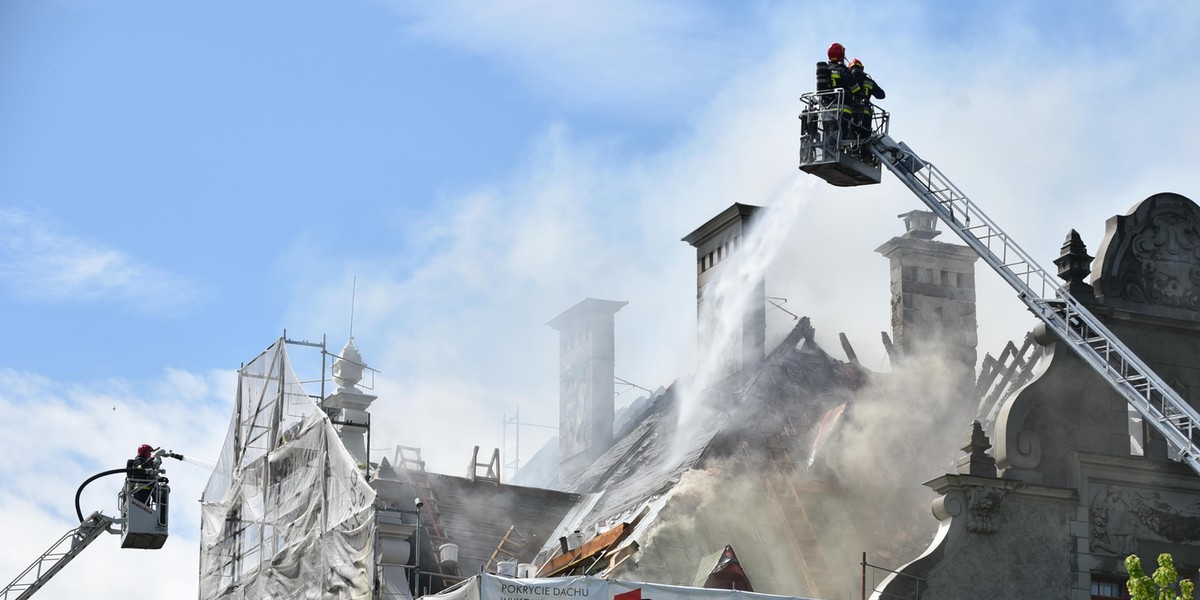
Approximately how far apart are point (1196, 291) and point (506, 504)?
14.9 meters

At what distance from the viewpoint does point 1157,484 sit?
29766 mm

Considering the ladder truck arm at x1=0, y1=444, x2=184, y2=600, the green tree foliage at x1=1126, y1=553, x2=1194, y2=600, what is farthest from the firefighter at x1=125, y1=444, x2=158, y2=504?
the green tree foliage at x1=1126, y1=553, x2=1194, y2=600

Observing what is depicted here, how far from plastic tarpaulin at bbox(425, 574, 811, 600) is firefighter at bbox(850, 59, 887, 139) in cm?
840

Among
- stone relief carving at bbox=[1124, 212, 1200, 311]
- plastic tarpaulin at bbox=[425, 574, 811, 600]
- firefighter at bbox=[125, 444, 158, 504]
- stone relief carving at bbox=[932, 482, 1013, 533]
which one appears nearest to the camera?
plastic tarpaulin at bbox=[425, 574, 811, 600]

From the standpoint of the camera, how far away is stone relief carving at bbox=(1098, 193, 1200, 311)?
1199 inches

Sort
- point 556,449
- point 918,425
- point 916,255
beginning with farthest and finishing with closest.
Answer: point 556,449 → point 916,255 → point 918,425

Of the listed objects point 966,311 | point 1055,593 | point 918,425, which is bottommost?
point 1055,593

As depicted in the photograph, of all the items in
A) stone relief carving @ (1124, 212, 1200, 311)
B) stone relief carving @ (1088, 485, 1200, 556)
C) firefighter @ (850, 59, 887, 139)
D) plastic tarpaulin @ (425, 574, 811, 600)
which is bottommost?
plastic tarpaulin @ (425, 574, 811, 600)

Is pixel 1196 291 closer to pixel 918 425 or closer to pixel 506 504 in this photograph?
pixel 918 425

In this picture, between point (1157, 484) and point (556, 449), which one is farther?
point (556, 449)

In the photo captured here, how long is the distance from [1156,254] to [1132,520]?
4.37 meters

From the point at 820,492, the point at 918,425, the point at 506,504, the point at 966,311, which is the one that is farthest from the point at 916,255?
the point at 506,504

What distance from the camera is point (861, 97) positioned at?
32.2 m

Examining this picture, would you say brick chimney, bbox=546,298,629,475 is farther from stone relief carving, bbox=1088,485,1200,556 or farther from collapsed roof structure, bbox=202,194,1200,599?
stone relief carving, bbox=1088,485,1200,556
